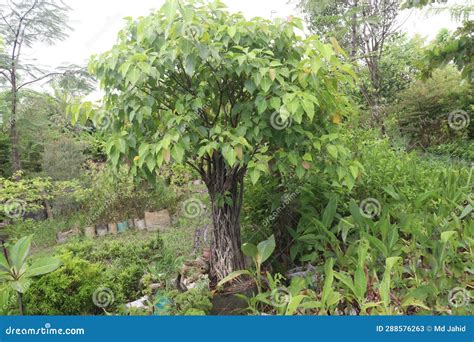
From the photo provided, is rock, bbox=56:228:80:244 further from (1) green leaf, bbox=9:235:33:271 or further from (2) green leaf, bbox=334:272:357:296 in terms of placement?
(2) green leaf, bbox=334:272:357:296

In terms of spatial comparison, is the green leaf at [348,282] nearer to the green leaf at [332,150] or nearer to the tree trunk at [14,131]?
the green leaf at [332,150]

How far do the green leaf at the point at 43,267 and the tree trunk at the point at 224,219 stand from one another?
3.30 feet

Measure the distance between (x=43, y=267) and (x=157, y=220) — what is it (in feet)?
10.5

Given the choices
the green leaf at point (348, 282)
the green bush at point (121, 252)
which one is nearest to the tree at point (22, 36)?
the green bush at point (121, 252)

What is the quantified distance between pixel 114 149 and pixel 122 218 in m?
3.09

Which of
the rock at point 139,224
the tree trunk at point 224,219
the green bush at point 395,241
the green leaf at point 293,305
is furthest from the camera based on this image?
the rock at point 139,224

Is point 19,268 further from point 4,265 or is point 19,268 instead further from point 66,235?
point 66,235

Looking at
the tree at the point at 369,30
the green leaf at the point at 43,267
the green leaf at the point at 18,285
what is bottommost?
the green leaf at the point at 18,285

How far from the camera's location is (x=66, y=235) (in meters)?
4.81

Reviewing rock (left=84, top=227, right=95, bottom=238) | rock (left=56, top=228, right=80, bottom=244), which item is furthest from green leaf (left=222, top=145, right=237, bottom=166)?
rock (left=56, top=228, right=80, bottom=244)

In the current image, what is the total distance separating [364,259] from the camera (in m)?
2.10

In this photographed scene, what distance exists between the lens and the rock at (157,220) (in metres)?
4.73

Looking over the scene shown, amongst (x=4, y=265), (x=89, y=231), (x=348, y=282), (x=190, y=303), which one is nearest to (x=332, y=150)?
(x=348, y=282)

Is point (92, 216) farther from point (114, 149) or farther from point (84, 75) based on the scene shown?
point (114, 149)
